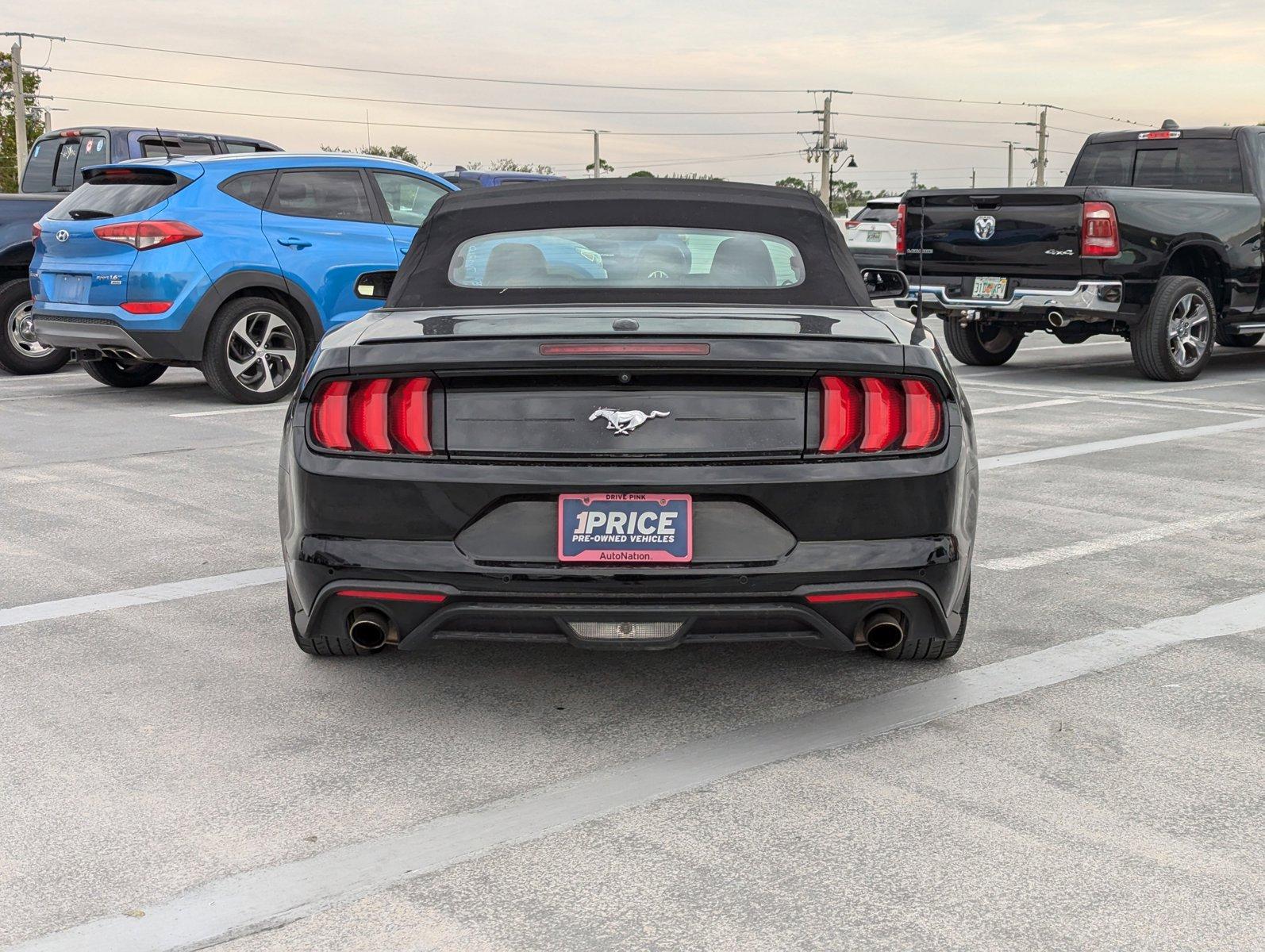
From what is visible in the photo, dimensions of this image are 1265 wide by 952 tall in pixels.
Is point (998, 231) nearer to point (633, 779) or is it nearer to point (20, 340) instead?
point (20, 340)

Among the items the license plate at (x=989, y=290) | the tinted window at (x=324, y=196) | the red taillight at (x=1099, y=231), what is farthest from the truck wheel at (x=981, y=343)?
the tinted window at (x=324, y=196)

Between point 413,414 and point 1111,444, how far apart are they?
601 cm

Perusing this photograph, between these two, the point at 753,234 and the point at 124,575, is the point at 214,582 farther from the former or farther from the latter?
the point at 753,234

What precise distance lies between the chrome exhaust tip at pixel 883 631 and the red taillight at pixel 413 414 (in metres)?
1.18

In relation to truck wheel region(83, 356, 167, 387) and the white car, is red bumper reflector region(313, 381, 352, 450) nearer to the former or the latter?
truck wheel region(83, 356, 167, 387)

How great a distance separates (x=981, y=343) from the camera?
1309cm

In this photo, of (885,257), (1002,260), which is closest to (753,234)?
(1002,260)

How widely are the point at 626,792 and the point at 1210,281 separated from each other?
10015 mm

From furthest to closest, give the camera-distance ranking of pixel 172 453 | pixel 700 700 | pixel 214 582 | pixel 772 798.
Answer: pixel 172 453
pixel 214 582
pixel 700 700
pixel 772 798

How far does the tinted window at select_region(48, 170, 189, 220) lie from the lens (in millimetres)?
10039

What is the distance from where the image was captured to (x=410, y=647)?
367cm

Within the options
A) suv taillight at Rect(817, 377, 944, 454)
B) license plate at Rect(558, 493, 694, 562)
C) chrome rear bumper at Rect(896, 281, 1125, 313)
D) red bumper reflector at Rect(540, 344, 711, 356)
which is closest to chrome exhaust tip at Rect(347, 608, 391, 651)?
license plate at Rect(558, 493, 694, 562)

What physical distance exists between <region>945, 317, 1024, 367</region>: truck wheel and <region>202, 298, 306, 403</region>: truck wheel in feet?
19.2

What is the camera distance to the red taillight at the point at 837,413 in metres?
3.56
